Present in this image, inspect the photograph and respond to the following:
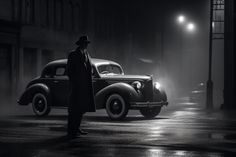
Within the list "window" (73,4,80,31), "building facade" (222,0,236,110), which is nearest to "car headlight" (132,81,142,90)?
"building facade" (222,0,236,110)

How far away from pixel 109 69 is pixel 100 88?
1492 mm

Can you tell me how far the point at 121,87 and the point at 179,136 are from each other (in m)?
5.61

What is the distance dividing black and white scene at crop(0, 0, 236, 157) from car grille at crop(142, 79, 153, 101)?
3 centimetres

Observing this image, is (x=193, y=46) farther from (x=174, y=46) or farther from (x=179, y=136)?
(x=179, y=136)

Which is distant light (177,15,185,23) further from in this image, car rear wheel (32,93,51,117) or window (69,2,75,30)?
car rear wheel (32,93,51,117)

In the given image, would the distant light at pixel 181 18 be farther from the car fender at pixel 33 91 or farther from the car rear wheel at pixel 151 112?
the car fender at pixel 33 91

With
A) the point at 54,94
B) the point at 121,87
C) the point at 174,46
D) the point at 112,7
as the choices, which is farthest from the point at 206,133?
the point at 174,46

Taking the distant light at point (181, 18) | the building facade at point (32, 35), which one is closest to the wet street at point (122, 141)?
the building facade at point (32, 35)

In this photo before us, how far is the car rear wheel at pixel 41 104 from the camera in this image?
63.0ft

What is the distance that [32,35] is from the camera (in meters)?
34.5

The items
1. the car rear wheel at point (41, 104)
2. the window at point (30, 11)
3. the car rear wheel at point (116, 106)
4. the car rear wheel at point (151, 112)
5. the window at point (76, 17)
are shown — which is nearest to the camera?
the car rear wheel at point (116, 106)

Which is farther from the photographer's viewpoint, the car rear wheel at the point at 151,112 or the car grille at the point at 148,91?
the car rear wheel at the point at 151,112

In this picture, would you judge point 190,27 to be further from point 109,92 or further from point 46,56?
point 109,92

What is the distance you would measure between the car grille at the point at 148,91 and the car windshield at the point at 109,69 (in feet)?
4.79
